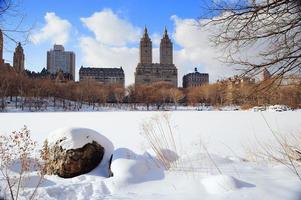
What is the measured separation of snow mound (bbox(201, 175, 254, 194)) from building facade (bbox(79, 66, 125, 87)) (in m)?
148

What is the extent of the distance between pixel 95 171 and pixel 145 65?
6564 inches

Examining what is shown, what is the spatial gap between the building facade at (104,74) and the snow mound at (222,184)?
14820 centimetres

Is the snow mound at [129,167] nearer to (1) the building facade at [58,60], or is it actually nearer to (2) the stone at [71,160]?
(2) the stone at [71,160]

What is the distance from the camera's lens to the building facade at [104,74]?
15250cm

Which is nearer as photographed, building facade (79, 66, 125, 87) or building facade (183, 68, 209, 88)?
building facade (79, 66, 125, 87)

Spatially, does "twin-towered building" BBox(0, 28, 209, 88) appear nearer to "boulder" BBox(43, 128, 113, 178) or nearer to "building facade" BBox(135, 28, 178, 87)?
"building facade" BBox(135, 28, 178, 87)

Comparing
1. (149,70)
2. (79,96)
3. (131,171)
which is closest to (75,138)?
(131,171)

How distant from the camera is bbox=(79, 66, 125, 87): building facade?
15250 cm

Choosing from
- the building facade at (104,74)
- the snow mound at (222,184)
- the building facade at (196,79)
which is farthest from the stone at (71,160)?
the building facade at (196,79)

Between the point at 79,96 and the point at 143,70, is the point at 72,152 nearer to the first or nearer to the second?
the point at 79,96

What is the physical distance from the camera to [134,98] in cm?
9625

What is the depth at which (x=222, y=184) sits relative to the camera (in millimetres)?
4023

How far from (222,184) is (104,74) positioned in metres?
154

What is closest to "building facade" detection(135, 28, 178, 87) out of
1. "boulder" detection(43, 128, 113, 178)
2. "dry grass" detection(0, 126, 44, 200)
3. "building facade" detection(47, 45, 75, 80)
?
"building facade" detection(47, 45, 75, 80)
